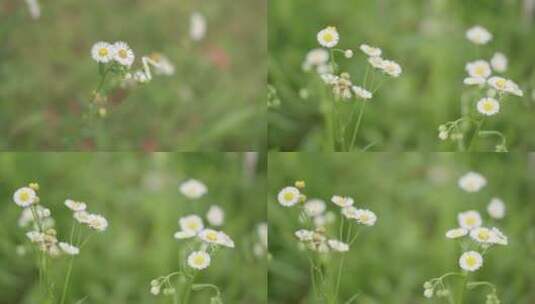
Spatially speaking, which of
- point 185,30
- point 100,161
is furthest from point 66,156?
point 185,30

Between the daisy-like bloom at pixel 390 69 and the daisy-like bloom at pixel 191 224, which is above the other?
the daisy-like bloom at pixel 390 69

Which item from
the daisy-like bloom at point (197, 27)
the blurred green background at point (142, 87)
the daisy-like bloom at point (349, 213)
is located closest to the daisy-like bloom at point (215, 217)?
the blurred green background at point (142, 87)

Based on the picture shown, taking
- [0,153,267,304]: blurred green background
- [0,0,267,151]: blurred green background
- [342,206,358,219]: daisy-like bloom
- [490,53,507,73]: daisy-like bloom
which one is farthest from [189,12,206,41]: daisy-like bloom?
[342,206,358,219]: daisy-like bloom

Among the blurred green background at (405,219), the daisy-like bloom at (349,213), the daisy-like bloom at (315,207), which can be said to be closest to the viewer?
the daisy-like bloom at (349,213)

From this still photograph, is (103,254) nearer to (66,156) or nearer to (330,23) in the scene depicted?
(66,156)

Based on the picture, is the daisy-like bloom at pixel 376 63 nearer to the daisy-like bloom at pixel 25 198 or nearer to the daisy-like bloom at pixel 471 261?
the daisy-like bloom at pixel 471 261

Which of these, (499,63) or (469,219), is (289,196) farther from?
(499,63)

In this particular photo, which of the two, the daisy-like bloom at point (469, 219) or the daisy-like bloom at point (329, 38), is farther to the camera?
the daisy-like bloom at point (469, 219)
